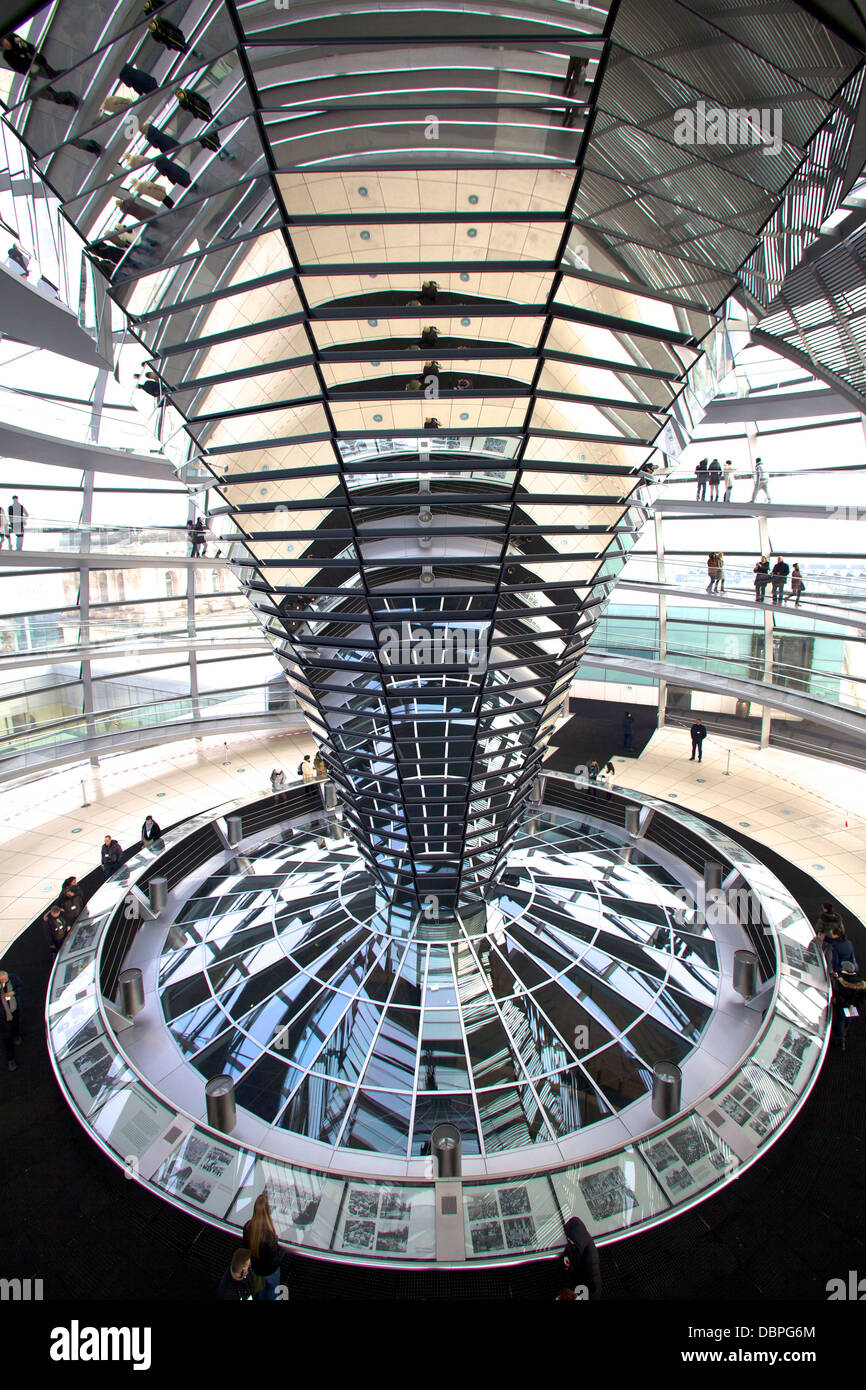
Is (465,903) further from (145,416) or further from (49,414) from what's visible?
(49,414)

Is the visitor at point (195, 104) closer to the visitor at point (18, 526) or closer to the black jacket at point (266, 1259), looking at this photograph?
the black jacket at point (266, 1259)

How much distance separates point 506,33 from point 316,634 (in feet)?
22.4

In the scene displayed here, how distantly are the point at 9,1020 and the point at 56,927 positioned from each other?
2318 millimetres

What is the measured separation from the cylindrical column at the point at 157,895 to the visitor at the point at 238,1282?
8411 mm

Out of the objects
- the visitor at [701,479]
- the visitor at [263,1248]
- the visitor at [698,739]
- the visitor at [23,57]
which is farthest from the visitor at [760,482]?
the visitor at [263,1248]

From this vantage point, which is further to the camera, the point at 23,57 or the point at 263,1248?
the point at 263,1248

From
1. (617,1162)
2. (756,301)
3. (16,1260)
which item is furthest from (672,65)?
(16,1260)

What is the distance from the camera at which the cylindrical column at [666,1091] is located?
374 inches

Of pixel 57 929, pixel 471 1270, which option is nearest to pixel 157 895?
pixel 57 929

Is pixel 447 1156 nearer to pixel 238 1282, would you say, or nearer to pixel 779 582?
pixel 238 1282

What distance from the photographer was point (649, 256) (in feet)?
21.8

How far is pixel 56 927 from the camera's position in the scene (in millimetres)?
12836

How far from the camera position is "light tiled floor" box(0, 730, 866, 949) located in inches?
637

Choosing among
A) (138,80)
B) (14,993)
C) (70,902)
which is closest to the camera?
(138,80)
